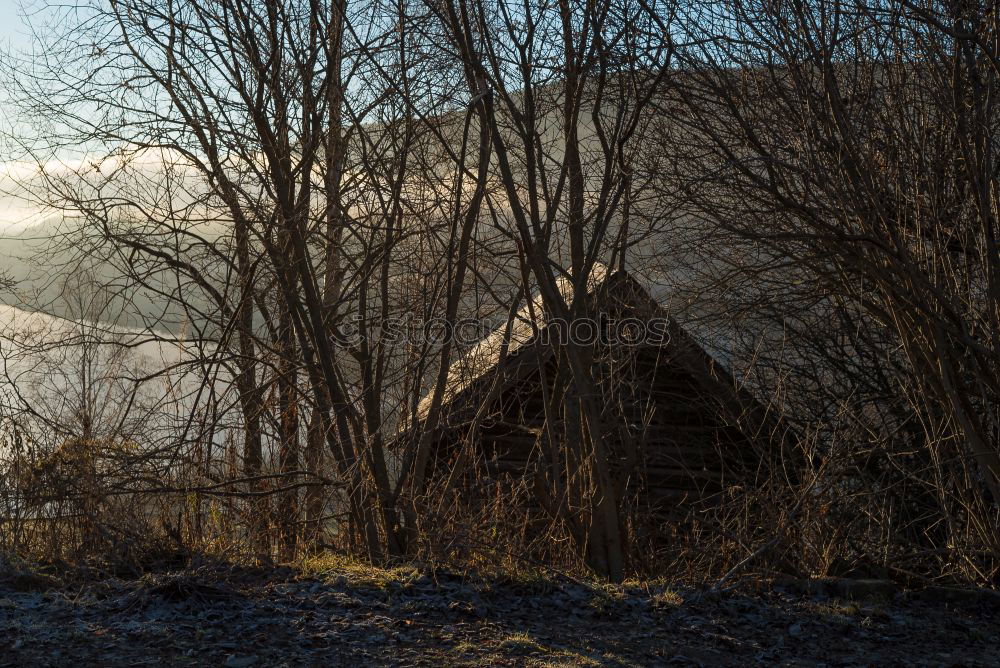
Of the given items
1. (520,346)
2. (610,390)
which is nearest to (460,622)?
(610,390)

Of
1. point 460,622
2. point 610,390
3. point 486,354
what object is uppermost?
point 486,354

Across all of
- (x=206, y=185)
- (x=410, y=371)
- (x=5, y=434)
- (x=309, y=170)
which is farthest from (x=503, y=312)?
(x=5, y=434)

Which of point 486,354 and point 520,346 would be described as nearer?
point 520,346

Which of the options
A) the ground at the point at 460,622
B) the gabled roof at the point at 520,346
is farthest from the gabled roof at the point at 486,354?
the ground at the point at 460,622

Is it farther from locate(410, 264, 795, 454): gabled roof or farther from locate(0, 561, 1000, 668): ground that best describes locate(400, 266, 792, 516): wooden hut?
locate(0, 561, 1000, 668): ground

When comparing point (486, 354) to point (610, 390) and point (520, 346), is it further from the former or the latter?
point (610, 390)

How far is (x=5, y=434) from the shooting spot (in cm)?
719

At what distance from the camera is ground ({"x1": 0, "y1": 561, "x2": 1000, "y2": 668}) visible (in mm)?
3703

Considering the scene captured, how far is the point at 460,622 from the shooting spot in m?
4.16

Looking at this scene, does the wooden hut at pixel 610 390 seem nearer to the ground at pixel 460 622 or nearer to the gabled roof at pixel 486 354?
the gabled roof at pixel 486 354

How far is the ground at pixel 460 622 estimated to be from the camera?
3.70 metres

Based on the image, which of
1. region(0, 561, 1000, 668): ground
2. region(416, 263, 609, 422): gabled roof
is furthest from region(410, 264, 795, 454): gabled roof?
region(0, 561, 1000, 668): ground

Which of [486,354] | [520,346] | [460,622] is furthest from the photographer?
[486,354]

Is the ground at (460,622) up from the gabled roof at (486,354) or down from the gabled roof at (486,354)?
down
